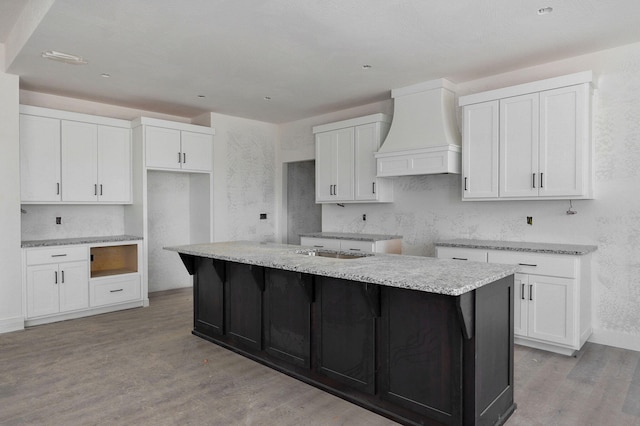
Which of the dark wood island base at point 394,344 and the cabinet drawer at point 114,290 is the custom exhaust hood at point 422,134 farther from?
the cabinet drawer at point 114,290

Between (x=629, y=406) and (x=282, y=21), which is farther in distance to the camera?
(x=282, y=21)

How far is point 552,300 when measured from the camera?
3389mm

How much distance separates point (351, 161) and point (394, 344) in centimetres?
329

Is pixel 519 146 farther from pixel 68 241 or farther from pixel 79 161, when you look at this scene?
pixel 68 241

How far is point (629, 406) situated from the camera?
251cm

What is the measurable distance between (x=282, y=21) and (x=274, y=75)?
127cm

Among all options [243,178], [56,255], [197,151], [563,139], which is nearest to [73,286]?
[56,255]

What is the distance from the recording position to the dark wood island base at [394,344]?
211 cm

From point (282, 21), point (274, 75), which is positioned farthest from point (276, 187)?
point (282, 21)

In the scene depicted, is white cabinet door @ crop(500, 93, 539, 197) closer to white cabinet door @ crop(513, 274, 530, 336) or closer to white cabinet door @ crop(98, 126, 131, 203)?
white cabinet door @ crop(513, 274, 530, 336)

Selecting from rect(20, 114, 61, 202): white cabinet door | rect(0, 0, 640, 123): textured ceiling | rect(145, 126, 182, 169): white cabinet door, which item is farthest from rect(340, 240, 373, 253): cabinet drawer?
rect(20, 114, 61, 202): white cabinet door

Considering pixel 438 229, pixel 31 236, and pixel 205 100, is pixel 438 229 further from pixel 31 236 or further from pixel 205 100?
pixel 31 236

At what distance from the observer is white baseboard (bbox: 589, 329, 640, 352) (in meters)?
3.52

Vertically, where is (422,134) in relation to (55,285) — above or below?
above
